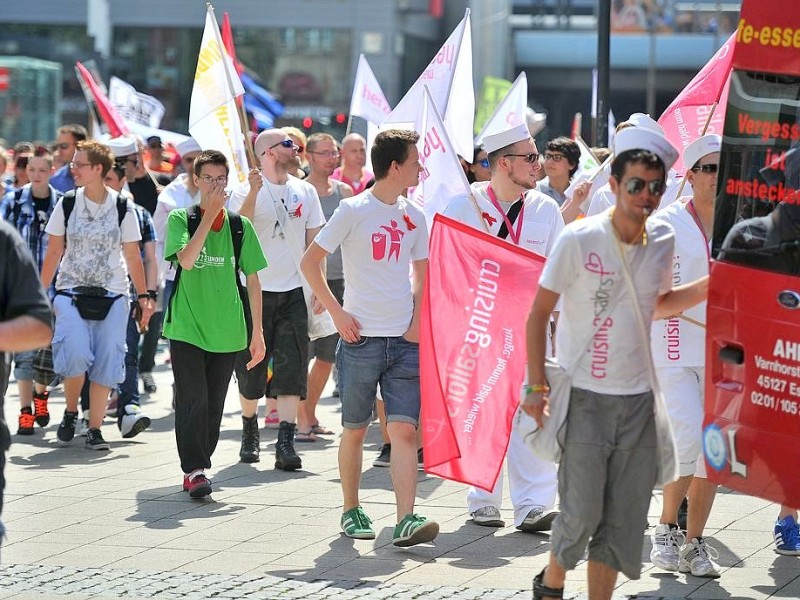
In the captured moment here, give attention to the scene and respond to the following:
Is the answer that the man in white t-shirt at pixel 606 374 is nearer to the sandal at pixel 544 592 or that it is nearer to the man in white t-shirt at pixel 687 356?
the sandal at pixel 544 592

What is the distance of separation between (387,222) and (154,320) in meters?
6.29

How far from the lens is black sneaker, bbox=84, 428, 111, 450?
34.1 feet

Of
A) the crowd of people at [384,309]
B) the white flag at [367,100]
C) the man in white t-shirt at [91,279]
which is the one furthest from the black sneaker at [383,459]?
the white flag at [367,100]

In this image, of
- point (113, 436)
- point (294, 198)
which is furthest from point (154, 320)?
point (294, 198)

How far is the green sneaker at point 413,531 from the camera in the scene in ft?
23.6

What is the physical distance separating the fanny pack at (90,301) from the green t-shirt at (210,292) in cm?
176

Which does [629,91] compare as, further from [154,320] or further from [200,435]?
[200,435]

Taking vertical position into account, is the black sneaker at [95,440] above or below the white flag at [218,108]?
below

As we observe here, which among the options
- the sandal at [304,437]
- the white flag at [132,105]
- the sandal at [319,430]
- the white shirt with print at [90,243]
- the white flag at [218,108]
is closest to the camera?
the white shirt with print at [90,243]

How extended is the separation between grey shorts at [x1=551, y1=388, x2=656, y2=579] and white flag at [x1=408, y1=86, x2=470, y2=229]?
288cm

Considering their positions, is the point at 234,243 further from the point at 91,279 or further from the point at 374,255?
the point at 91,279

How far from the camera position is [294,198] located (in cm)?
1049

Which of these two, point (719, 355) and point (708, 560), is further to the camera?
point (708, 560)

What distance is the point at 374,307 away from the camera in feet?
24.8
